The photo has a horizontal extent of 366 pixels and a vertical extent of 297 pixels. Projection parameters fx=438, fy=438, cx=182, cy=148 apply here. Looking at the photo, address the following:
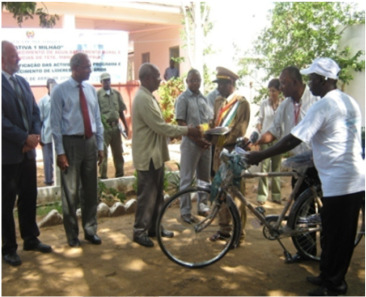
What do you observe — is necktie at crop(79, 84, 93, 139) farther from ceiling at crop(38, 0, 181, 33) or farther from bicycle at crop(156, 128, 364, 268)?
ceiling at crop(38, 0, 181, 33)

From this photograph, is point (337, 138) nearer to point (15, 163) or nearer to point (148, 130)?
point (148, 130)

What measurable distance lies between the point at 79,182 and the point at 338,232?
9.09 ft

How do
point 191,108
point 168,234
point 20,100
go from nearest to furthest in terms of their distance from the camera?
point 20,100 → point 168,234 → point 191,108

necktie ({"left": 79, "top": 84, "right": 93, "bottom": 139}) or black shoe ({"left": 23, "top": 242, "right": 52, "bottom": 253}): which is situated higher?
necktie ({"left": 79, "top": 84, "right": 93, "bottom": 139})

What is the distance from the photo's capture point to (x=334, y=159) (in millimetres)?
3422

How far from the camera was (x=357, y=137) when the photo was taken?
3449 millimetres

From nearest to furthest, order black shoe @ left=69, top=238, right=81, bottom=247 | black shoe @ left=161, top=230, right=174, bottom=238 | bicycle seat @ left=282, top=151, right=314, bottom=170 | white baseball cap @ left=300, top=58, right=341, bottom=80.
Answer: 1. white baseball cap @ left=300, top=58, right=341, bottom=80
2. bicycle seat @ left=282, top=151, right=314, bottom=170
3. black shoe @ left=69, top=238, right=81, bottom=247
4. black shoe @ left=161, top=230, right=174, bottom=238

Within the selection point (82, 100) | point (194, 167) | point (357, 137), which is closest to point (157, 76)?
point (82, 100)

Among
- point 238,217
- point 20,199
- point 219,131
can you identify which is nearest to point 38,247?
point 20,199

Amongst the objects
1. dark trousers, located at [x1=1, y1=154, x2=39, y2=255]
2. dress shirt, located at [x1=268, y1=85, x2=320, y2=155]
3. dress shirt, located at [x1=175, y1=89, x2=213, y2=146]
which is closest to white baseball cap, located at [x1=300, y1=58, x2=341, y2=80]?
dress shirt, located at [x1=268, y1=85, x2=320, y2=155]

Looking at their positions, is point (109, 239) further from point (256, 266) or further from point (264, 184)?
point (264, 184)

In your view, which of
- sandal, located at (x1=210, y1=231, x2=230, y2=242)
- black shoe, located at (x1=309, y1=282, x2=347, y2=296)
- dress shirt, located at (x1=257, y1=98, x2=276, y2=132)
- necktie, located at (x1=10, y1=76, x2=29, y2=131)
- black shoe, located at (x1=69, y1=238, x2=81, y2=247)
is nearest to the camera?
black shoe, located at (x1=309, y1=282, x2=347, y2=296)

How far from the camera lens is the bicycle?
4.18m

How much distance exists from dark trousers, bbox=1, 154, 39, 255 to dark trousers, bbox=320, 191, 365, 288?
2.94 meters
